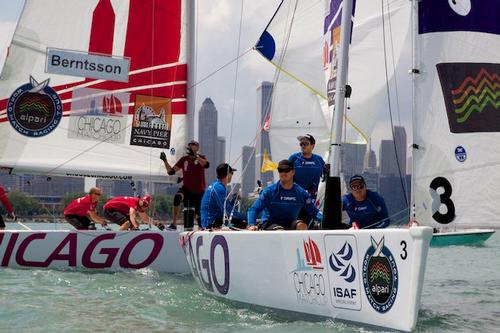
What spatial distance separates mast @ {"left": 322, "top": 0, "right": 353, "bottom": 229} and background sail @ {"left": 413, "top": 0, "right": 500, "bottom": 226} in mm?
905

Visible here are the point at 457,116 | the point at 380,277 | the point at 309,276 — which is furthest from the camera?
the point at 457,116

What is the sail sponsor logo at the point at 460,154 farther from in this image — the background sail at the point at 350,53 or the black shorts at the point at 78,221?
the black shorts at the point at 78,221

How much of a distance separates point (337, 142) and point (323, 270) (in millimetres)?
1198

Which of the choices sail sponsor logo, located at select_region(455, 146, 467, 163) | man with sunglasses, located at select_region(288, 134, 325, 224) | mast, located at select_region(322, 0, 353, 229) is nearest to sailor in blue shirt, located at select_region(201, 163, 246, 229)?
man with sunglasses, located at select_region(288, 134, 325, 224)

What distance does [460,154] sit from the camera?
6.56 metres

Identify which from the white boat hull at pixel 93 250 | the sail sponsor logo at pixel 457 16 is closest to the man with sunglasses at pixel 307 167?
the sail sponsor logo at pixel 457 16

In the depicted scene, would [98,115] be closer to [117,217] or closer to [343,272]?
[117,217]

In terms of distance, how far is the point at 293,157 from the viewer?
27.0 ft

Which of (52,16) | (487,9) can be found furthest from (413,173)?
(52,16)

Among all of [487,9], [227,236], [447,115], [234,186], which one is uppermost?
[487,9]

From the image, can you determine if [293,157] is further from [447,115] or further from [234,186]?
[447,115]

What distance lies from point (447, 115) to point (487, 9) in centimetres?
115

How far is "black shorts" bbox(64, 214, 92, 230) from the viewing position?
1027 centimetres

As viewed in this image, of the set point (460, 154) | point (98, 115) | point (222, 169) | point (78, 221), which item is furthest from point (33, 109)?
point (460, 154)
